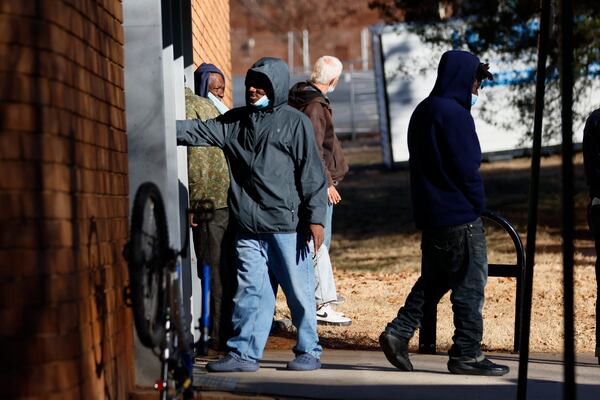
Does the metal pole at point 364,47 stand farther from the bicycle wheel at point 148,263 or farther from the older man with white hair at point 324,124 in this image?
the bicycle wheel at point 148,263

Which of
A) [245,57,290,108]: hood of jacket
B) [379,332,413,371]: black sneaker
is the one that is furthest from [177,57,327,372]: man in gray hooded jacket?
[379,332,413,371]: black sneaker

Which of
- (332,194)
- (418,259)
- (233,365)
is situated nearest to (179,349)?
(233,365)

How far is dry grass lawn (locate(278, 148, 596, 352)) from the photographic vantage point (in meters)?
10.6

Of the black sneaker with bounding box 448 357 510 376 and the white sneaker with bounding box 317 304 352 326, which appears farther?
the white sneaker with bounding box 317 304 352 326

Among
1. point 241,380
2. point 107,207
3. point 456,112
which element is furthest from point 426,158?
point 107,207

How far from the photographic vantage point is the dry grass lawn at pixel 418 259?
34.9ft

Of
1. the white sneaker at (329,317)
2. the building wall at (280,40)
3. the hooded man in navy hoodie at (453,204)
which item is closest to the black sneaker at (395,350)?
the hooded man in navy hoodie at (453,204)

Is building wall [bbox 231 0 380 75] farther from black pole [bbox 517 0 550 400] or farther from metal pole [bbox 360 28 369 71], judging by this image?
black pole [bbox 517 0 550 400]

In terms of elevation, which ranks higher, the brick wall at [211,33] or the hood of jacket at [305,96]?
the brick wall at [211,33]

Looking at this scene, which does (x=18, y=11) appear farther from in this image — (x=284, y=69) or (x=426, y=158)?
(x=426, y=158)

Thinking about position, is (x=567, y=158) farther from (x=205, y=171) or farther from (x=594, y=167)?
(x=205, y=171)

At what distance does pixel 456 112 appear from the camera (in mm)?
7633

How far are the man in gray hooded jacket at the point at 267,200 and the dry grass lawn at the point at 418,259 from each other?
216 cm

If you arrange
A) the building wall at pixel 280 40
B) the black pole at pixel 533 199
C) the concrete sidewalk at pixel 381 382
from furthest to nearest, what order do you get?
the building wall at pixel 280 40
the concrete sidewalk at pixel 381 382
the black pole at pixel 533 199
